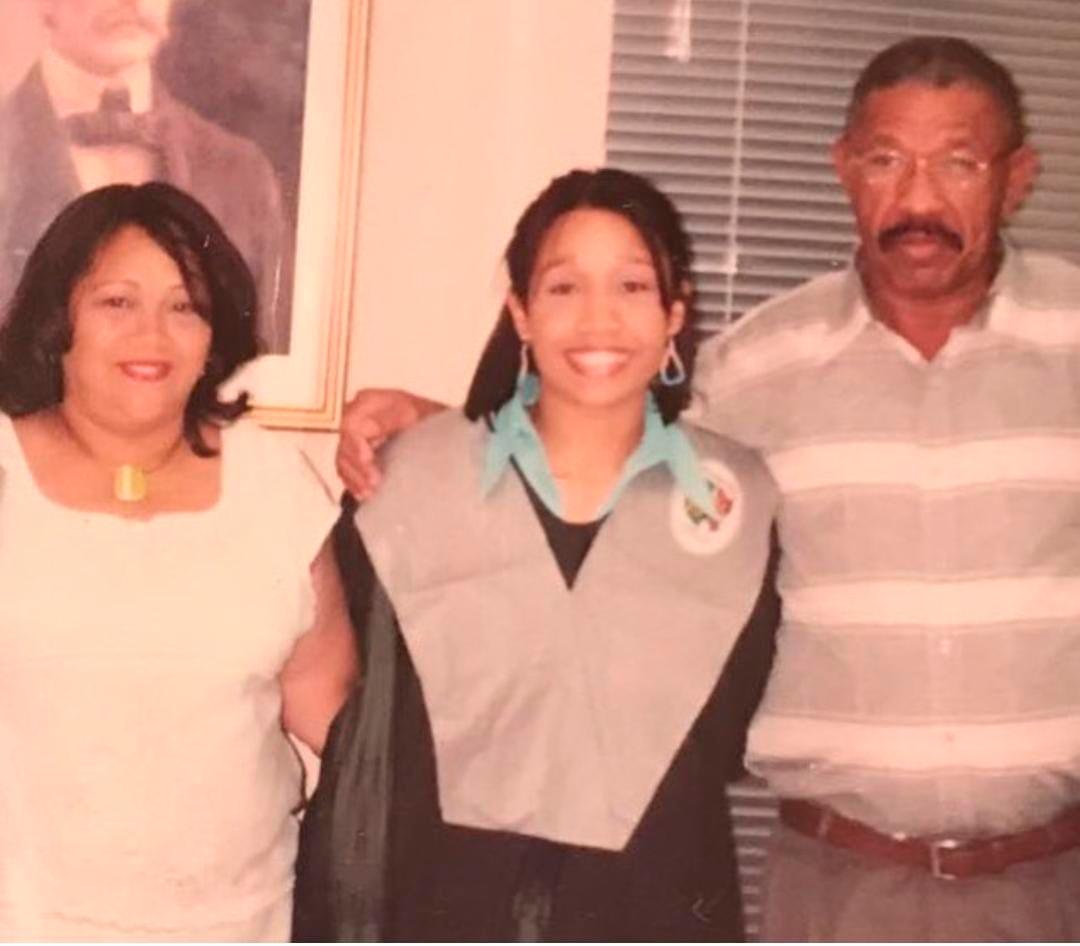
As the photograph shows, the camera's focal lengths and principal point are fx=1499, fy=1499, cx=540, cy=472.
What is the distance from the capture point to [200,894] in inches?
54.6

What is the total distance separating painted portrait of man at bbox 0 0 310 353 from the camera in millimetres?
1762

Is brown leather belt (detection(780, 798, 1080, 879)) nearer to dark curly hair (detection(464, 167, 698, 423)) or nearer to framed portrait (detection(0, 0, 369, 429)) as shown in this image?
dark curly hair (detection(464, 167, 698, 423))

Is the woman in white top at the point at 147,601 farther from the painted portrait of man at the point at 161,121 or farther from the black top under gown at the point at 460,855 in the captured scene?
the painted portrait of man at the point at 161,121

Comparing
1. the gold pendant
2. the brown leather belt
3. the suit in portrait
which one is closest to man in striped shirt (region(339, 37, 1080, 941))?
the brown leather belt

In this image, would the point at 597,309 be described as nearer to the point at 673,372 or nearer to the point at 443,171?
the point at 673,372

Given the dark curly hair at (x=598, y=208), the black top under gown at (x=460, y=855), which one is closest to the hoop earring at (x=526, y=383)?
the dark curly hair at (x=598, y=208)

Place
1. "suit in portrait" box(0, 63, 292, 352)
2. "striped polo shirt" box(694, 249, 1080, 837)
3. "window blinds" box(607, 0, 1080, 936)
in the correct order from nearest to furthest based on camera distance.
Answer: "striped polo shirt" box(694, 249, 1080, 837) < "suit in portrait" box(0, 63, 292, 352) < "window blinds" box(607, 0, 1080, 936)

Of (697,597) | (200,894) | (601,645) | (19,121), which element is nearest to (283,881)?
(200,894)

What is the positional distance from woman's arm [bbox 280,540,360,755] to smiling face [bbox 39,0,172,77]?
690mm

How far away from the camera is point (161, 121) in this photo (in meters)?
1.78

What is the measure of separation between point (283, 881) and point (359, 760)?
0.14 meters

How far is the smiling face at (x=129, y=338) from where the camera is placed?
4.65 feet

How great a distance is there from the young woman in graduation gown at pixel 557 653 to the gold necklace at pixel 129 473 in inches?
7.8

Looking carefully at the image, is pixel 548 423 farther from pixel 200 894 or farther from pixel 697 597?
pixel 200 894
